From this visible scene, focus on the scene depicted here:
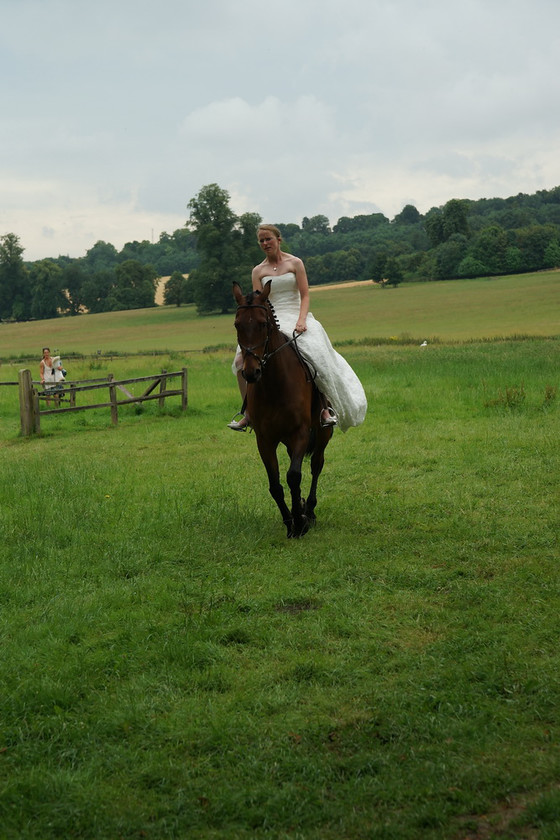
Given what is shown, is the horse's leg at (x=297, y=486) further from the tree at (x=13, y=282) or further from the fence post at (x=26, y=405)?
the tree at (x=13, y=282)

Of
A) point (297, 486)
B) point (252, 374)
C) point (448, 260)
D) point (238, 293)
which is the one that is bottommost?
point (297, 486)

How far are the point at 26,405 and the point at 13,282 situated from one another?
99.4m

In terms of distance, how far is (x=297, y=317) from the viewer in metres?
8.97

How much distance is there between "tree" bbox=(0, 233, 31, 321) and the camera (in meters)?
109

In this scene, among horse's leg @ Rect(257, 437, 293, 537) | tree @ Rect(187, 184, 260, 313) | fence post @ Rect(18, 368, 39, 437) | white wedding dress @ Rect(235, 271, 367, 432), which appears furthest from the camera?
A: tree @ Rect(187, 184, 260, 313)

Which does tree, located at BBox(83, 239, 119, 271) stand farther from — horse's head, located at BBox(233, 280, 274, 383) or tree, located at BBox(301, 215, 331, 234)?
horse's head, located at BBox(233, 280, 274, 383)

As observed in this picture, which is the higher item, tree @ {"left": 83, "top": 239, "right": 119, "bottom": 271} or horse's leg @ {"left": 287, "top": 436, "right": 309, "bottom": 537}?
tree @ {"left": 83, "top": 239, "right": 119, "bottom": 271}

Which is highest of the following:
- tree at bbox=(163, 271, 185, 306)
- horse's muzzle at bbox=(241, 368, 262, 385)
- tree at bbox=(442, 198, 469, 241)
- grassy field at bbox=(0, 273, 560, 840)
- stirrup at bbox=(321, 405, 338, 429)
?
tree at bbox=(442, 198, 469, 241)

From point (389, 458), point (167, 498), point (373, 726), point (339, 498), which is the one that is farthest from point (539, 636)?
point (389, 458)

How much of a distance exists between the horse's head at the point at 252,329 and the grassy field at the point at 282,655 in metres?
1.79

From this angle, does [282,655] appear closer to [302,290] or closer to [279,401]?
[279,401]

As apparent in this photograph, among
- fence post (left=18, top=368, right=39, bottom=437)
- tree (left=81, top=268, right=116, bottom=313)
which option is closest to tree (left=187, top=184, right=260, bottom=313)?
tree (left=81, top=268, right=116, bottom=313)

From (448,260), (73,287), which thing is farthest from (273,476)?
(73,287)

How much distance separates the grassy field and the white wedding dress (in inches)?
51.8
